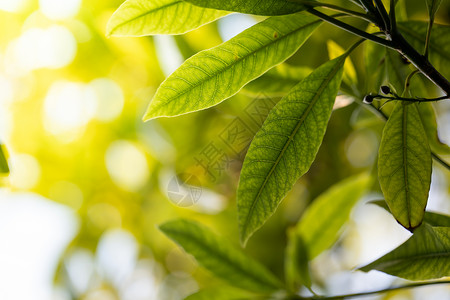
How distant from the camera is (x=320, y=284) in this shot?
4.73ft

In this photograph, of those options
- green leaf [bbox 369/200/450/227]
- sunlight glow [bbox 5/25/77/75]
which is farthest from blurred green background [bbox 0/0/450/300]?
green leaf [bbox 369/200/450/227]

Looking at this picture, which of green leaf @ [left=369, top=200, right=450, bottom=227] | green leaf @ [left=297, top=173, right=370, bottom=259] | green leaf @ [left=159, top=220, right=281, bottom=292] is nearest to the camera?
green leaf @ [left=369, top=200, right=450, bottom=227]

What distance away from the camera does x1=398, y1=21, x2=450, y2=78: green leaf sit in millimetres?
667

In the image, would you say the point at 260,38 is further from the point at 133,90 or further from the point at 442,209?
the point at 442,209

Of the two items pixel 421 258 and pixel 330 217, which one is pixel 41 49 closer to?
pixel 330 217

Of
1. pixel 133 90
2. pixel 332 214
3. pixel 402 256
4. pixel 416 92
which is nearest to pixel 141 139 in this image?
pixel 133 90

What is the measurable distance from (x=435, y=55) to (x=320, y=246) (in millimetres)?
459

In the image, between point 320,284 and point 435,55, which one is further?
point 320,284

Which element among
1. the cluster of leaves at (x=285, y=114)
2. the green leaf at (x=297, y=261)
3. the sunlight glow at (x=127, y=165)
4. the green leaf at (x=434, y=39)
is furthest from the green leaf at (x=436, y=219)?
the sunlight glow at (x=127, y=165)

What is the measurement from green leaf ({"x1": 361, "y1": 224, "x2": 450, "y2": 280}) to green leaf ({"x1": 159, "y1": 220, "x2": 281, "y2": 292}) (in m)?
0.35

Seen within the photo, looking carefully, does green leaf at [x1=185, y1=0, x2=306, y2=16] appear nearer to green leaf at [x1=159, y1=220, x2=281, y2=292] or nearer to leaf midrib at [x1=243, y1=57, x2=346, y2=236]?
leaf midrib at [x1=243, y1=57, x2=346, y2=236]

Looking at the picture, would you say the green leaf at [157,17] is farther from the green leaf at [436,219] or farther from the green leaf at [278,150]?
the green leaf at [436,219]

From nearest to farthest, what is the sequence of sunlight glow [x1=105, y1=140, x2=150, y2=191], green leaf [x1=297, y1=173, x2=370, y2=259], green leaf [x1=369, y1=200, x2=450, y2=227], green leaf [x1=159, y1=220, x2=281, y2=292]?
green leaf [x1=369, y1=200, x2=450, y2=227], green leaf [x1=159, y1=220, x2=281, y2=292], green leaf [x1=297, y1=173, x2=370, y2=259], sunlight glow [x1=105, y1=140, x2=150, y2=191]

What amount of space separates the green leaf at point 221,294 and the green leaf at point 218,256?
3cm
